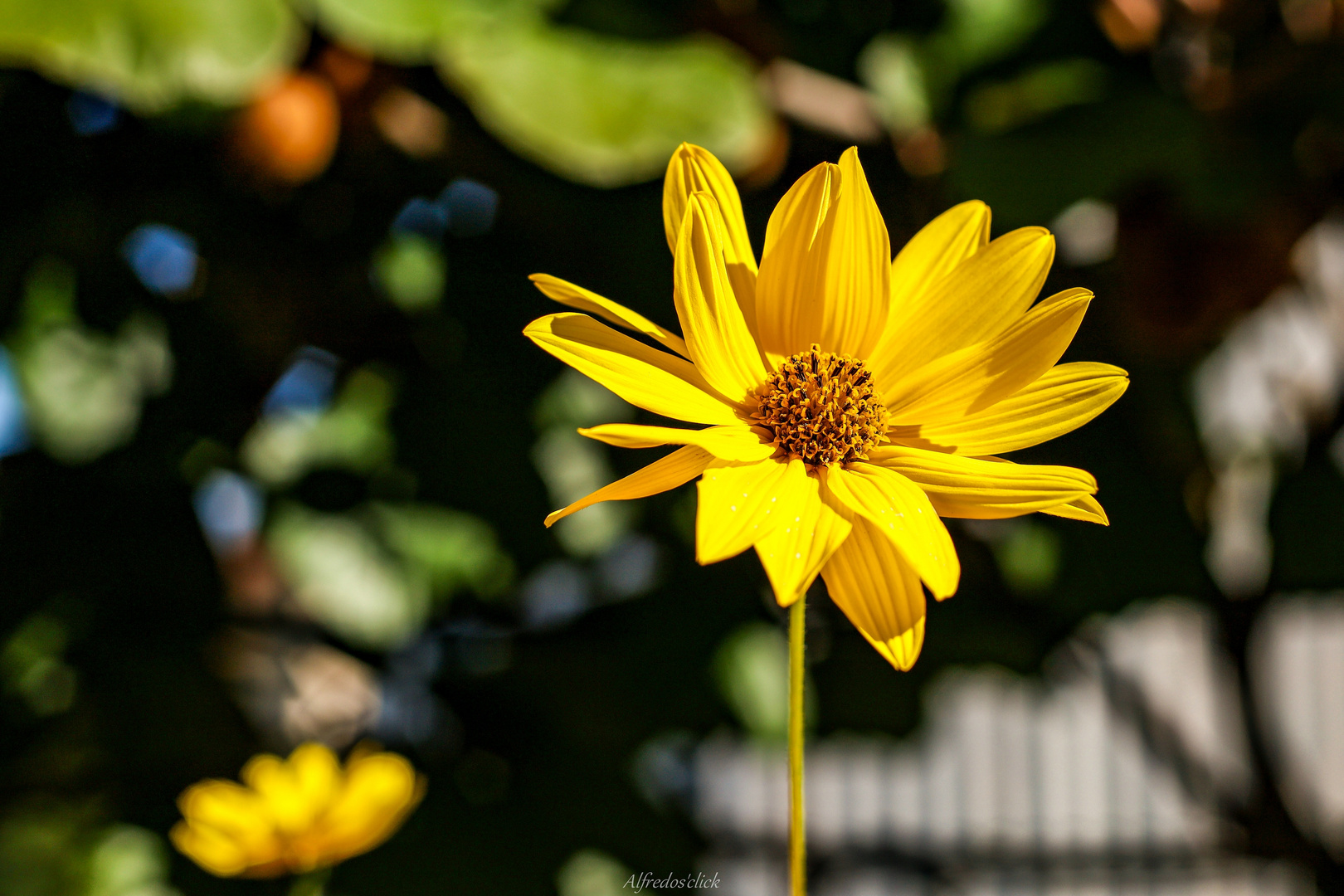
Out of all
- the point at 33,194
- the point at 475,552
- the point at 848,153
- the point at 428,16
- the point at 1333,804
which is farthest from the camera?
the point at 1333,804

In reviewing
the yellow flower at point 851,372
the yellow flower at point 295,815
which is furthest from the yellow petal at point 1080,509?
the yellow flower at point 295,815

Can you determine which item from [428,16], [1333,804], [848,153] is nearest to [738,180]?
[428,16]

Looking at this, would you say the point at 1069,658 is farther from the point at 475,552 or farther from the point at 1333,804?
the point at 1333,804

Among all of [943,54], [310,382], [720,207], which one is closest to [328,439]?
[310,382]

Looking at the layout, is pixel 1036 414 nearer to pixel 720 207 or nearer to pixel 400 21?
pixel 720 207

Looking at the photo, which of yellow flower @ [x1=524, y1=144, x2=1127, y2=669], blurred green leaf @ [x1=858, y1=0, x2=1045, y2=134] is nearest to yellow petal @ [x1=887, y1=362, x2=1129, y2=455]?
yellow flower @ [x1=524, y1=144, x2=1127, y2=669]

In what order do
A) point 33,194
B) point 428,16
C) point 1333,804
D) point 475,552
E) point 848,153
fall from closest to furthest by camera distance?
1. point 848,153
2. point 428,16
3. point 33,194
4. point 475,552
5. point 1333,804
